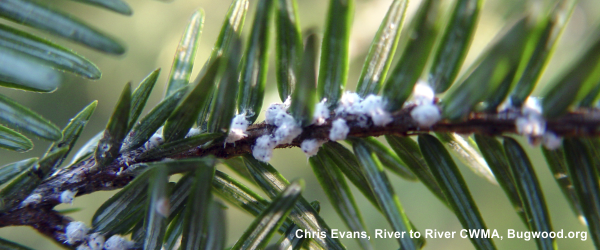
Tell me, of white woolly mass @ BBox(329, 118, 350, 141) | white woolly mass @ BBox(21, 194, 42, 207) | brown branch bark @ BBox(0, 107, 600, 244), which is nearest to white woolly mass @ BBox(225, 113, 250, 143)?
brown branch bark @ BBox(0, 107, 600, 244)

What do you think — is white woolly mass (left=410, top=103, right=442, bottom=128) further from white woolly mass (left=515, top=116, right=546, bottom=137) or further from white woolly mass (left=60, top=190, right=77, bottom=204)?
white woolly mass (left=60, top=190, right=77, bottom=204)

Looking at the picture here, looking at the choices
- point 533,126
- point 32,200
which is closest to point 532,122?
point 533,126

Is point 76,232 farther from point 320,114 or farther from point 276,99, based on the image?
point 276,99

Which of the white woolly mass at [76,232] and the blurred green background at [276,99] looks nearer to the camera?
the white woolly mass at [76,232]

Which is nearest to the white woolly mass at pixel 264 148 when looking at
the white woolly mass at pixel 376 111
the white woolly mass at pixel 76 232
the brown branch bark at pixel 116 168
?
the brown branch bark at pixel 116 168

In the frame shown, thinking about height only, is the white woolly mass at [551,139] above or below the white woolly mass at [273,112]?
above

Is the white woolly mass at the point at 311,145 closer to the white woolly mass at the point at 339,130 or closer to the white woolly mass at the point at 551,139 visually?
the white woolly mass at the point at 339,130

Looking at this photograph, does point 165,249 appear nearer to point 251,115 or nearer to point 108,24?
point 251,115

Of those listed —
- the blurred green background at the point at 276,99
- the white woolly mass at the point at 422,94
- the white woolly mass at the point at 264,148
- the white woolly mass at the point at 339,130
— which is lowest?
the white woolly mass at the point at 264,148
